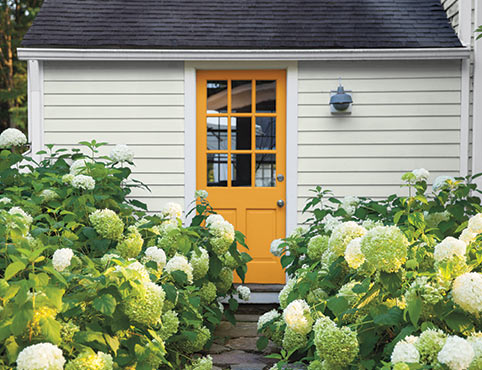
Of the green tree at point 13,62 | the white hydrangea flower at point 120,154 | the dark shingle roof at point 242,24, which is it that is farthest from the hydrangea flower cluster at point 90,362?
the green tree at point 13,62

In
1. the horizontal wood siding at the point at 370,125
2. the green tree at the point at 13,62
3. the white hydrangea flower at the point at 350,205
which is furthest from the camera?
the green tree at the point at 13,62

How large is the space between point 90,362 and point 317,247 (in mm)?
1702

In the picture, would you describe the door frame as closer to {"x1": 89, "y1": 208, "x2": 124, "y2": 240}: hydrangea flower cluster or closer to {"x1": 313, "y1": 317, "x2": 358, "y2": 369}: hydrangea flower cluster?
{"x1": 89, "y1": 208, "x2": 124, "y2": 240}: hydrangea flower cluster

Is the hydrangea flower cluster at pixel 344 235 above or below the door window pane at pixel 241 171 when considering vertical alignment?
below

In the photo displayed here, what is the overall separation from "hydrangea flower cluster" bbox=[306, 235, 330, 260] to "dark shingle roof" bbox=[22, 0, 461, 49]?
7.67ft

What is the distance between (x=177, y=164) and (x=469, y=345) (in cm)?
377

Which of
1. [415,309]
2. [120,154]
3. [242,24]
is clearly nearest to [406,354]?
[415,309]

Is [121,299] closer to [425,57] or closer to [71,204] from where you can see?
[71,204]

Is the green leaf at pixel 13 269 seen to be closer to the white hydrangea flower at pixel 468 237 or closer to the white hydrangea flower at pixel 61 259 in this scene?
the white hydrangea flower at pixel 61 259

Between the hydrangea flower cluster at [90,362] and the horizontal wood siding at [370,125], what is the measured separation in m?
3.46

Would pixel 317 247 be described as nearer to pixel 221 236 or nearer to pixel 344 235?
pixel 221 236

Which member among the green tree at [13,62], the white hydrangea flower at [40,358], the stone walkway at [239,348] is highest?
the green tree at [13,62]

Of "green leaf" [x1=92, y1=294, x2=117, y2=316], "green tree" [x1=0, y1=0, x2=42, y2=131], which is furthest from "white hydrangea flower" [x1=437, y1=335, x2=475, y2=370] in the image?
"green tree" [x1=0, y1=0, x2=42, y2=131]

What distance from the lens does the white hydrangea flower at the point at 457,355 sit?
1.33 meters
